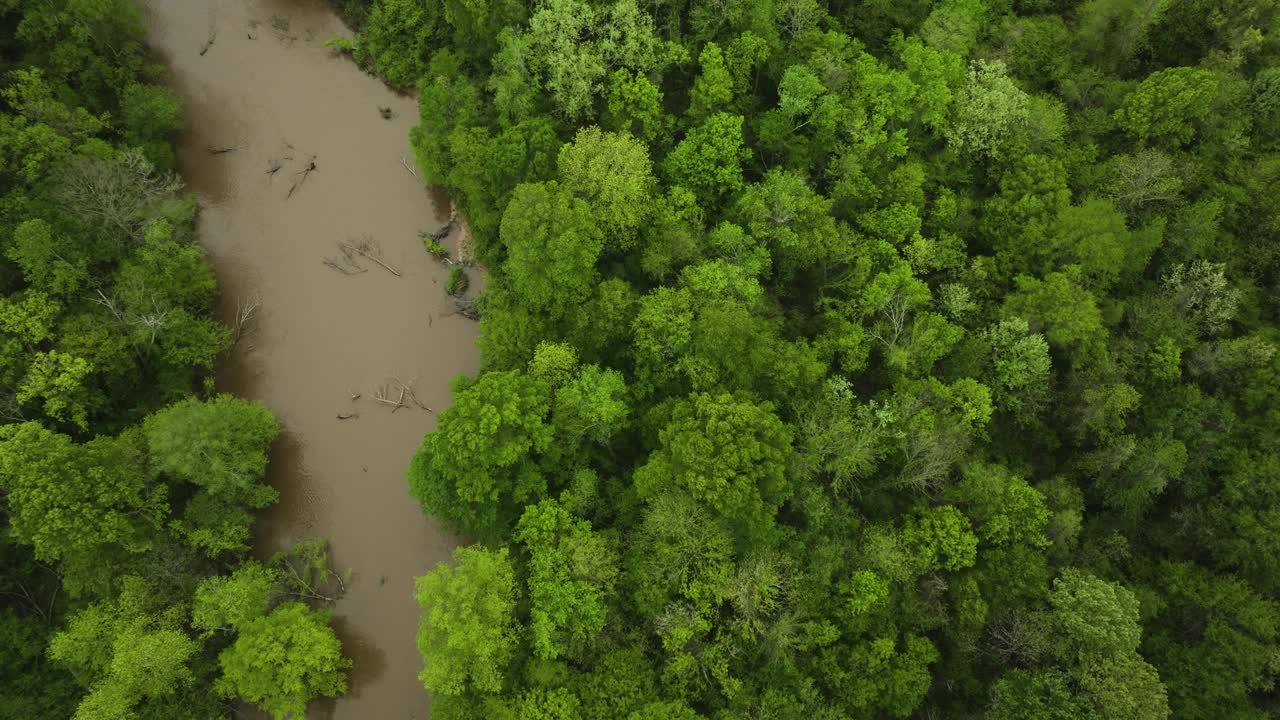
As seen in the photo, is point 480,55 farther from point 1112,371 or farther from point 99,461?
point 1112,371

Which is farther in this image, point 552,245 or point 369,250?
point 369,250

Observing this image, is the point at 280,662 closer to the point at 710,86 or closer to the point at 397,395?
the point at 397,395

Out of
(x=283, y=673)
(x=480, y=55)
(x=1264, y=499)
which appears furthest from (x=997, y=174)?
(x=283, y=673)

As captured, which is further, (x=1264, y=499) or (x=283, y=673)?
(x=283, y=673)

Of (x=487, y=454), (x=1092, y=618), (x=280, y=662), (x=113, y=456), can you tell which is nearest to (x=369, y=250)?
(x=113, y=456)

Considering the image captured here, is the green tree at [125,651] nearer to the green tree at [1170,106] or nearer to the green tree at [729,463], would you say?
the green tree at [729,463]

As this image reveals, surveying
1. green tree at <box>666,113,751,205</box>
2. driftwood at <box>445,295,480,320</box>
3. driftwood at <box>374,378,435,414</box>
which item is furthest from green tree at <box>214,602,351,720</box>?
green tree at <box>666,113,751,205</box>

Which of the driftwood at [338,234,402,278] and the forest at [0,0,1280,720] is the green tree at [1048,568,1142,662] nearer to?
the forest at [0,0,1280,720]
